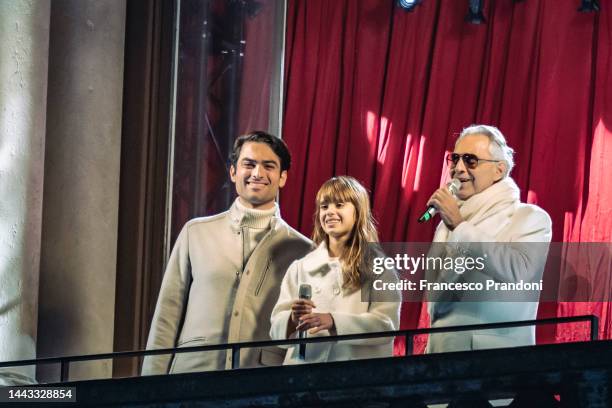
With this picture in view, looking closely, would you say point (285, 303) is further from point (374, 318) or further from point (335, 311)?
point (374, 318)

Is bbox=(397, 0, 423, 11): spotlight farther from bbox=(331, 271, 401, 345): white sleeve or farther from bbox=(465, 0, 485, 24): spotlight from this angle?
bbox=(331, 271, 401, 345): white sleeve

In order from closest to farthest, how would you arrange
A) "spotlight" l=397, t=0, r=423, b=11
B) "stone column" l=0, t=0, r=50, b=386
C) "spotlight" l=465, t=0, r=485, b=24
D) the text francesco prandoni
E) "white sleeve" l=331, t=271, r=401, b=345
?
1. "white sleeve" l=331, t=271, r=401, b=345
2. the text francesco prandoni
3. "stone column" l=0, t=0, r=50, b=386
4. "spotlight" l=465, t=0, r=485, b=24
5. "spotlight" l=397, t=0, r=423, b=11

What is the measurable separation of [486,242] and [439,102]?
2.59 m

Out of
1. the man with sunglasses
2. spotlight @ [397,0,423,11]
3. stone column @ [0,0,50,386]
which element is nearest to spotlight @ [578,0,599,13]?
spotlight @ [397,0,423,11]

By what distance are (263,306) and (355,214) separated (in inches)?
28.6

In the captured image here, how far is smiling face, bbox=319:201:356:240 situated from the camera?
357 centimetres

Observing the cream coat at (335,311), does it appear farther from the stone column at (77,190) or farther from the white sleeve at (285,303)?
the stone column at (77,190)

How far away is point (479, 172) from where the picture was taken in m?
3.78

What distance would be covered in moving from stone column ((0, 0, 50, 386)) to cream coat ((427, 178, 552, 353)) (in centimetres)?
246

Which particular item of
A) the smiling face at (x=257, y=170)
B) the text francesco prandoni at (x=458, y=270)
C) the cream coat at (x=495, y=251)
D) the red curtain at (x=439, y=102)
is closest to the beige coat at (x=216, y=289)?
the smiling face at (x=257, y=170)

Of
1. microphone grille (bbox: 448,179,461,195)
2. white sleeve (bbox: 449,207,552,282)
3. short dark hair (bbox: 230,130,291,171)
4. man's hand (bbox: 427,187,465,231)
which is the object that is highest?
short dark hair (bbox: 230,130,291,171)

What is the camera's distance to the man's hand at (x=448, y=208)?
3643 mm

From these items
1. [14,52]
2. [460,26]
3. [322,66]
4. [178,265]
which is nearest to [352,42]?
[322,66]

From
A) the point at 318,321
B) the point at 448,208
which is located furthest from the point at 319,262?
the point at 448,208
